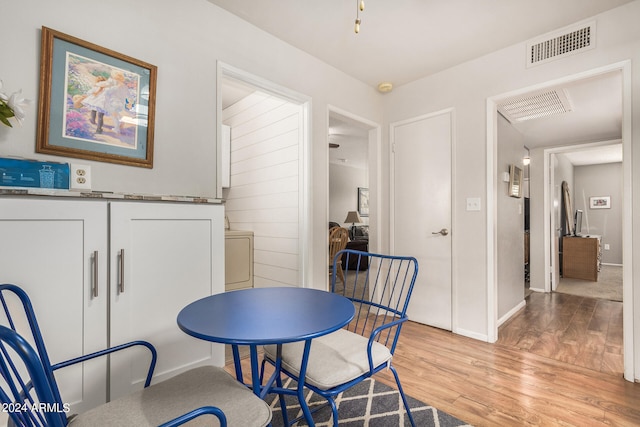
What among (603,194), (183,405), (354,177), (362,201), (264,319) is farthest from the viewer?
(362,201)

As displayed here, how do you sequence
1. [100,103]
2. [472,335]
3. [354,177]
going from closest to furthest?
[100,103]
[472,335]
[354,177]

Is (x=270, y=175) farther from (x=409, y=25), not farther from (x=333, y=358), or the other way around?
(x=333, y=358)

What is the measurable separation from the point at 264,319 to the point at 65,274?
0.86m

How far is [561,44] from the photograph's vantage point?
7.97ft

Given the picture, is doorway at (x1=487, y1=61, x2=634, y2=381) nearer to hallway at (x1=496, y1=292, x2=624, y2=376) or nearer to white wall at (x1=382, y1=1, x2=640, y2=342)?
white wall at (x1=382, y1=1, x2=640, y2=342)

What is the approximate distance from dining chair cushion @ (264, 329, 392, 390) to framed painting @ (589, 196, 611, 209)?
29.0 ft

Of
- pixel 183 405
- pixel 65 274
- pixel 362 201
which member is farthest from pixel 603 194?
pixel 65 274

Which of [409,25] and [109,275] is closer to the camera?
[109,275]

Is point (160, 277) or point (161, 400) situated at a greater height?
point (160, 277)

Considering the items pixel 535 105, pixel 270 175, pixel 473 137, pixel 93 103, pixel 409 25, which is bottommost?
pixel 270 175

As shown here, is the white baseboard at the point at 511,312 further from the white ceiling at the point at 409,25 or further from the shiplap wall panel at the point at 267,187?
the white ceiling at the point at 409,25

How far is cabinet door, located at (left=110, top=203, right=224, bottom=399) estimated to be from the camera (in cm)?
143

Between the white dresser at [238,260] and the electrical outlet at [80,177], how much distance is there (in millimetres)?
1608

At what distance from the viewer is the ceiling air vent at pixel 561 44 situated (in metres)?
2.31
